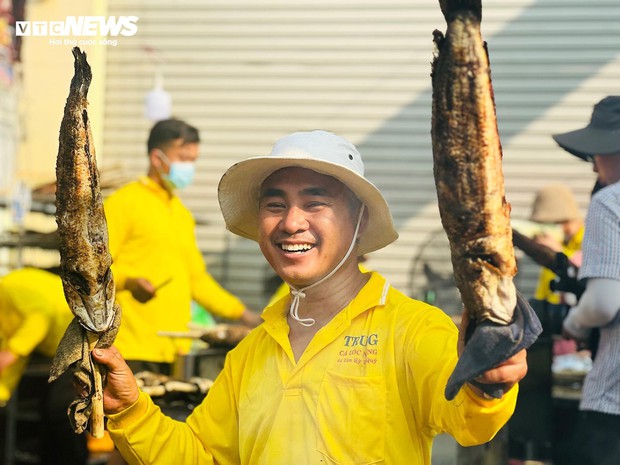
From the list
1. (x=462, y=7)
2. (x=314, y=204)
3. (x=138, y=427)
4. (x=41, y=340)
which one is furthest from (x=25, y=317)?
(x=462, y=7)

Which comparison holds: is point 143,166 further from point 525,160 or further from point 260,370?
point 260,370

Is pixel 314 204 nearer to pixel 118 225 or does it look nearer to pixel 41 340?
pixel 118 225

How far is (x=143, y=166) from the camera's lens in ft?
29.1

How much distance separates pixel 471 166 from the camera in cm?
160

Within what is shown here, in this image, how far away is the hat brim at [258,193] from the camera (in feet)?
7.79

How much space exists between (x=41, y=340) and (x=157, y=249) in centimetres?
98

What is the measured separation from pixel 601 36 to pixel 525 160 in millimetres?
1323

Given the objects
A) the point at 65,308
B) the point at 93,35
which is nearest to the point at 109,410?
the point at 65,308

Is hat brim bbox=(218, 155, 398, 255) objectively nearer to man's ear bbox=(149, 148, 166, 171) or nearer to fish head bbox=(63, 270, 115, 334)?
fish head bbox=(63, 270, 115, 334)

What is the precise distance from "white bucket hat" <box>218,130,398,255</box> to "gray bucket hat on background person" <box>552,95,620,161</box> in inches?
58.7

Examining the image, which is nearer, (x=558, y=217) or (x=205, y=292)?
(x=205, y=292)

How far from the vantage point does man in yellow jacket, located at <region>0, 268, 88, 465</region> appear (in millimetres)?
5234

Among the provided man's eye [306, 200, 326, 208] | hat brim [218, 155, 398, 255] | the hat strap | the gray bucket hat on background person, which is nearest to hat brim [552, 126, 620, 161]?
the gray bucket hat on background person

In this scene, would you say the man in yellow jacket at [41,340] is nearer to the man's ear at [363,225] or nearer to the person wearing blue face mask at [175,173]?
the person wearing blue face mask at [175,173]
